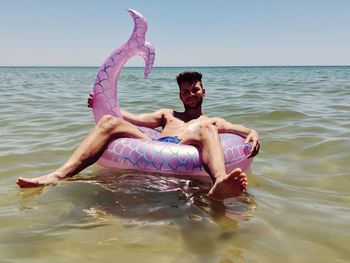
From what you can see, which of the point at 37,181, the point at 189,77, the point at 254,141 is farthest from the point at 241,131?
the point at 37,181

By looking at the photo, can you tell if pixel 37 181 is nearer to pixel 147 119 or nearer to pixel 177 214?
pixel 177 214

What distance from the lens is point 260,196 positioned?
130 inches

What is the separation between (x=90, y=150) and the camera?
3412mm

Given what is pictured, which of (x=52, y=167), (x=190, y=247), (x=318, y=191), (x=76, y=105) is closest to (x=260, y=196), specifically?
(x=318, y=191)

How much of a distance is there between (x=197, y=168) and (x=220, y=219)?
72cm

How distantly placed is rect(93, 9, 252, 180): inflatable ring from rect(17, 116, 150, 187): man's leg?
9 cm

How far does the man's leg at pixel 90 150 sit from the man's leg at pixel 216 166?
22.2 inches

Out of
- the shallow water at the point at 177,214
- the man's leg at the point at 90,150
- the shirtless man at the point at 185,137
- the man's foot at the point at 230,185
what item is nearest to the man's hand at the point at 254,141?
the shirtless man at the point at 185,137

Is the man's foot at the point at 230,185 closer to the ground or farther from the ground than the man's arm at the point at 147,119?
closer to the ground

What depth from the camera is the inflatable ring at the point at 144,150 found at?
3393mm

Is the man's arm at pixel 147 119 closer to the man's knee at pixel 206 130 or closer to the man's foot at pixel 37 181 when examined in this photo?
the man's knee at pixel 206 130

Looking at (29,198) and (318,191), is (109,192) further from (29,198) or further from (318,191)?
(318,191)

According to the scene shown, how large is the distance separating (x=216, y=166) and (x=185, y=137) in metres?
0.52

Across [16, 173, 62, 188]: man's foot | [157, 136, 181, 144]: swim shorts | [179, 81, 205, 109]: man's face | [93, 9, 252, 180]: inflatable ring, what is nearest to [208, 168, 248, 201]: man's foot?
[93, 9, 252, 180]: inflatable ring
